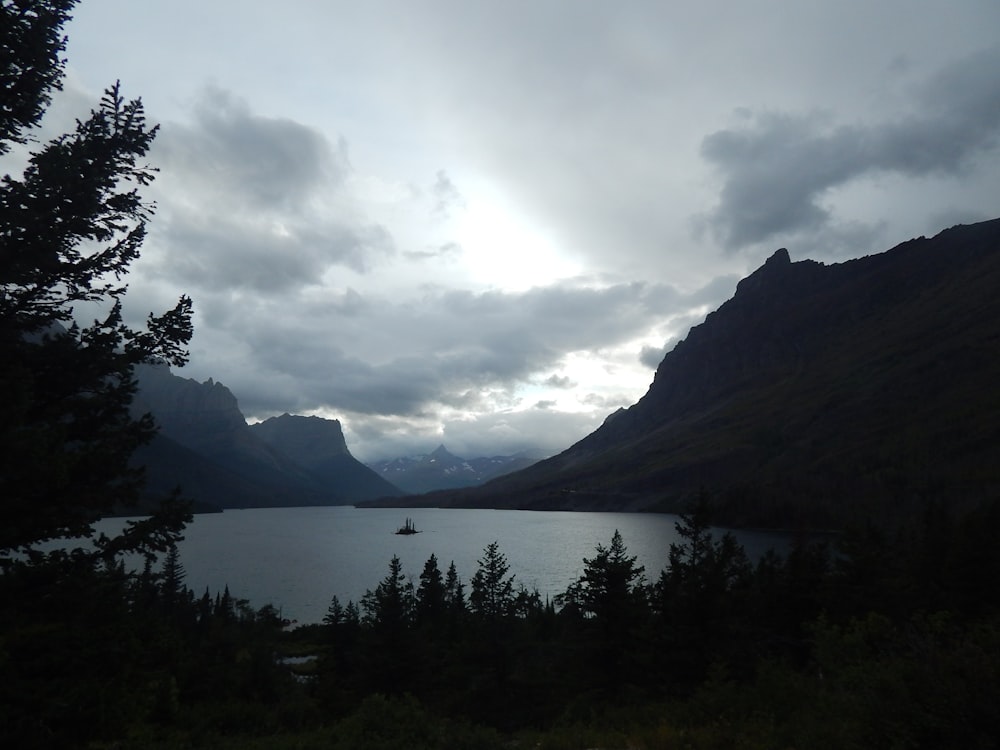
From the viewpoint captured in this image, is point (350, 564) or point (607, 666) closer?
point (607, 666)

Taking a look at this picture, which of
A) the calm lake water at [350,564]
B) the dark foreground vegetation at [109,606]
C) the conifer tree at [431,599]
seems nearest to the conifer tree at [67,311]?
the dark foreground vegetation at [109,606]

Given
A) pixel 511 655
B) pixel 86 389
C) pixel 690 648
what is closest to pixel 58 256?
pixel 86 389

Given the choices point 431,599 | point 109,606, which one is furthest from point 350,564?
point 109,606

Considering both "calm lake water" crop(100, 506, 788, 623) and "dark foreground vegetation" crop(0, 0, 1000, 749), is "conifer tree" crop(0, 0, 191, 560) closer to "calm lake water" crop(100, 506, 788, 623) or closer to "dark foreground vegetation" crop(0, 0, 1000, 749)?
"dark foreground vegetation" crop(0, 0, 1000, 749)

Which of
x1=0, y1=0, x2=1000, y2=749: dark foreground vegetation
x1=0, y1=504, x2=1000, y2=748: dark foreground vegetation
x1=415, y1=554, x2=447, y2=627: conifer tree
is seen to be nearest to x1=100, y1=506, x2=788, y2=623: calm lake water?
x1=415, y1=554, x2=447, y2=627: conifer tree

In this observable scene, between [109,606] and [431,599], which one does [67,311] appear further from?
[431,599]

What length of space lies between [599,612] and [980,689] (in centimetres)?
2680

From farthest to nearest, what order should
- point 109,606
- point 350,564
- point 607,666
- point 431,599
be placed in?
point 350,564
point 431,599
point 607,666
point 109,606

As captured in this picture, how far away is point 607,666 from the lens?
32.8 metres

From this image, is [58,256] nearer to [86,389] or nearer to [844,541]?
[86,389]

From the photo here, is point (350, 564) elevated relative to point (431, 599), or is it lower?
lower

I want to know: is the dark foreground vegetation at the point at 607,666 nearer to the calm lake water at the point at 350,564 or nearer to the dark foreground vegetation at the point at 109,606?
the dark foreground vegetation at the point at 109,606

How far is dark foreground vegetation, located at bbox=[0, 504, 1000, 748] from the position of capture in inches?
384

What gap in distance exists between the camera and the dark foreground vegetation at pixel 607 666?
9758 mm
